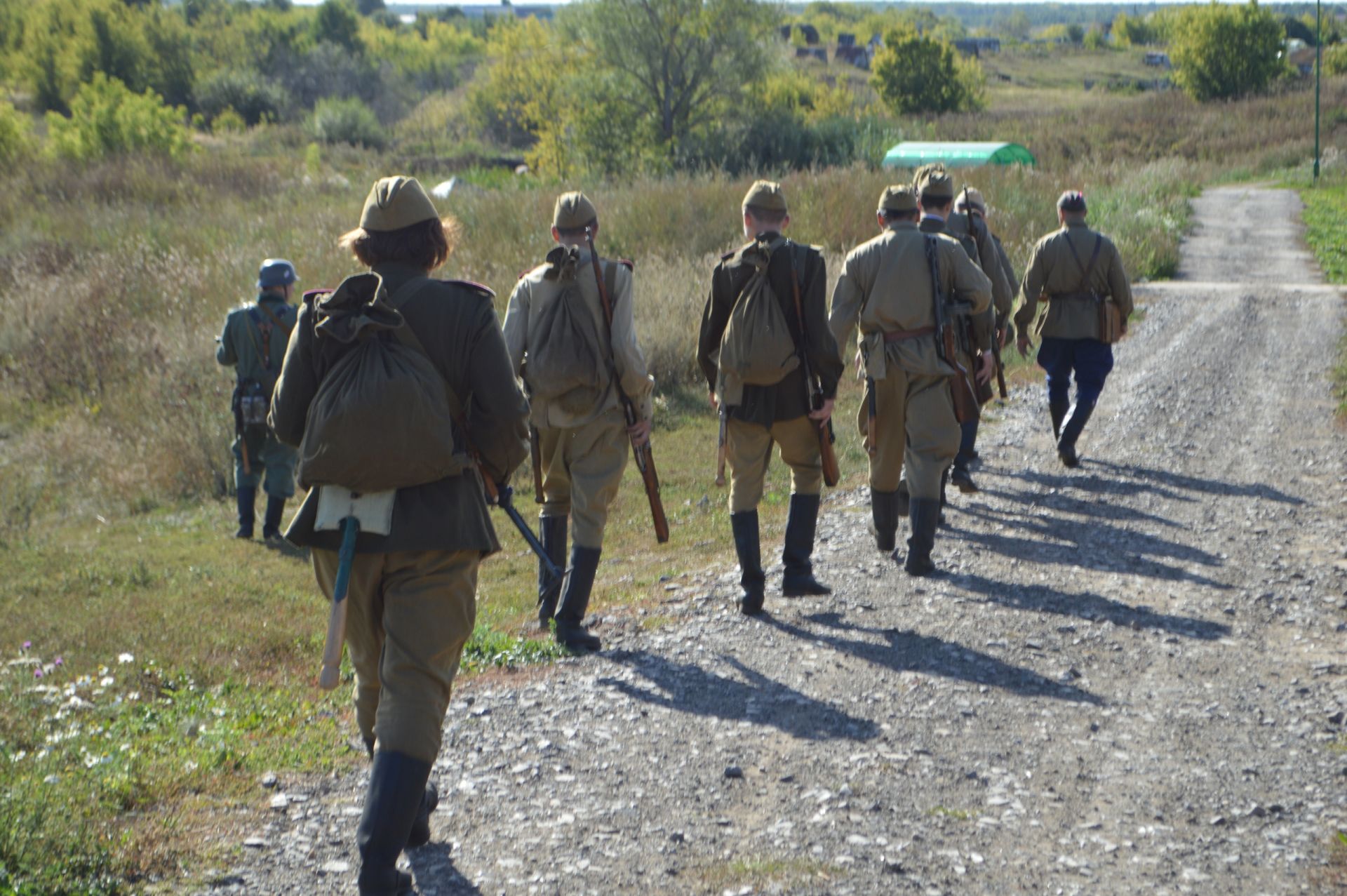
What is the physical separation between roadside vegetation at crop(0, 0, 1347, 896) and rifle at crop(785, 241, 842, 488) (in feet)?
4.86

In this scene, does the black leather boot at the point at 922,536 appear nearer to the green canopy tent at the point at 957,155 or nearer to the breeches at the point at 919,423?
the breeches at the point at 919,423

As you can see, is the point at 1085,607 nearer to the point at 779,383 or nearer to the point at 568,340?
the point at 779,383

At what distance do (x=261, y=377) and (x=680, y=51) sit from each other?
34685 mm

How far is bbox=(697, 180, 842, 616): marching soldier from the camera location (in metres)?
6.13

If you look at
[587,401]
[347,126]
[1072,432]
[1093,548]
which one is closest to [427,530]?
[587,401]

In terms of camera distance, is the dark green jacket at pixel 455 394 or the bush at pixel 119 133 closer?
the dark green jacket at pixel 455 394

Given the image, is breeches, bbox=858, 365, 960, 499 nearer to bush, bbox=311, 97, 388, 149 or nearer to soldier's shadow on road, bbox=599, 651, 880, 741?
soldier's shadow on road, bbox=599, 651, 880, 741

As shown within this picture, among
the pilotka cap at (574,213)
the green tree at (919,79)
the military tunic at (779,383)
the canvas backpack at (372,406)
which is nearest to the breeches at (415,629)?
the canvas backpack at (372,406)

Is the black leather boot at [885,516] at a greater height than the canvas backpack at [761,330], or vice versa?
the canvas backpack at [761,330]

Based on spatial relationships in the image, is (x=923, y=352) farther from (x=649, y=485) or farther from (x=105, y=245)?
(x=105, y=245)

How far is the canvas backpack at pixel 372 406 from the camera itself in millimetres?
3363

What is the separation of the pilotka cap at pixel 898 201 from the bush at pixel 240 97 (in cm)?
5536

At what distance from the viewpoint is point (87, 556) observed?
376 inches

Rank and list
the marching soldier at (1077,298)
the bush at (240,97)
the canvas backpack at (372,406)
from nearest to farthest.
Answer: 1. the canvas backpack at (372,406)
2. the marching soldier at (1077,298)
3. the bush at (240,97)
